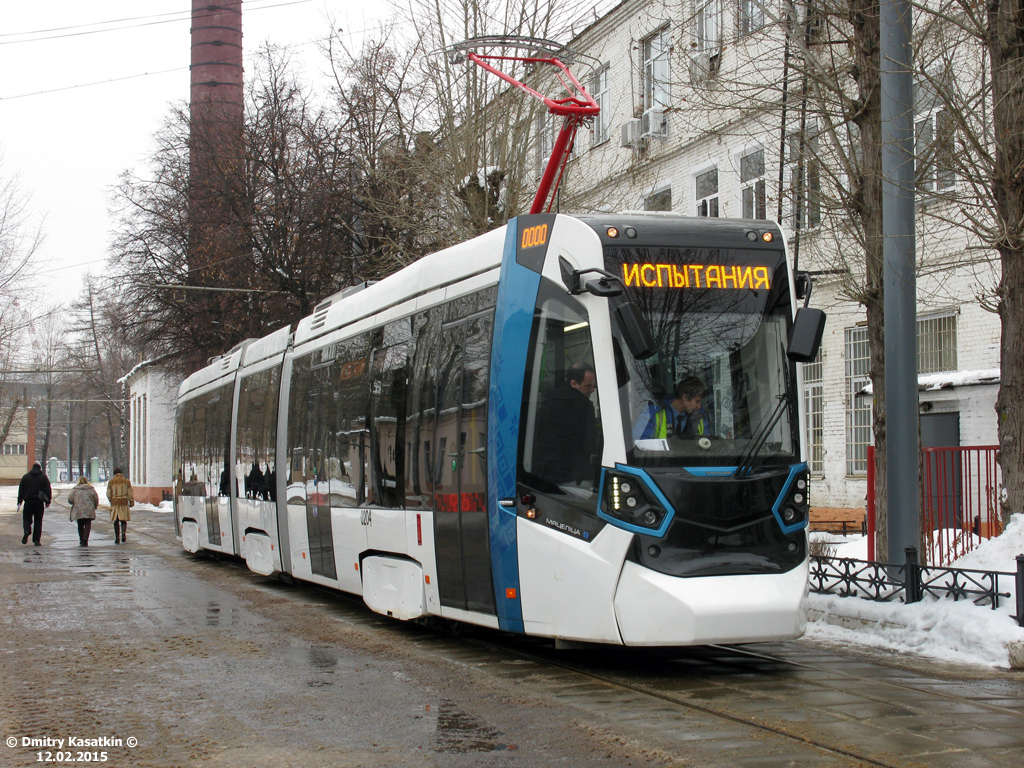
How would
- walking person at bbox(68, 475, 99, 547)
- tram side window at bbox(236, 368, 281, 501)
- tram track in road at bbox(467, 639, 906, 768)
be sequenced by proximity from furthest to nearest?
walking person at bbox(68, 475, 99, 547) < tram side window at bbox(236, 368, 281, 501) < tram track in road at bbox(467, 639, 906, 768)

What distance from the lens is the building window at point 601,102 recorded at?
2931 centimetres

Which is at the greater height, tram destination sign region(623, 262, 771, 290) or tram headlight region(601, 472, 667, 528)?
tram destination sign region(623, 262, 771, 290)

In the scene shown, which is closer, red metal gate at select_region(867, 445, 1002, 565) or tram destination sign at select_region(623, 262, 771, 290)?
tram destination sign at select_region(623, 262, 771, 290)

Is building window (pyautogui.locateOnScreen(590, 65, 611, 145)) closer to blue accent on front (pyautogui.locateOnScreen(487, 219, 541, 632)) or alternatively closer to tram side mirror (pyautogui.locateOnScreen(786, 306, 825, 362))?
blue accent on front (pyautogui.locateOnScreen(487, 219, 541, 632))

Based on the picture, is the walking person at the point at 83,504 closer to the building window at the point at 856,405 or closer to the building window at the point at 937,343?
the building window at the point at 856,405

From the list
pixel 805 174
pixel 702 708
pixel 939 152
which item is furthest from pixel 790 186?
pixel 702 708

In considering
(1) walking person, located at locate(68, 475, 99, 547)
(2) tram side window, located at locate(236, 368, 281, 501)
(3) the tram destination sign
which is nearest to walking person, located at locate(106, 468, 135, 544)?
(1) walking person, located at locate(68, 475, 99, 547)

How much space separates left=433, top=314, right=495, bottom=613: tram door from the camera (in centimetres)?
863

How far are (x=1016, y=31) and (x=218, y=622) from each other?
908 centimetres

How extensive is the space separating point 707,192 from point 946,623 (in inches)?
687

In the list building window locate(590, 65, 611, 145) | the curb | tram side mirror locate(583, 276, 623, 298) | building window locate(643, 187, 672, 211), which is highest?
building window locate(590, 65, 611, 145)

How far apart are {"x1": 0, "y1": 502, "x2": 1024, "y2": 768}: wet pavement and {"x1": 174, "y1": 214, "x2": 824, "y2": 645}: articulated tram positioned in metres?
0.53

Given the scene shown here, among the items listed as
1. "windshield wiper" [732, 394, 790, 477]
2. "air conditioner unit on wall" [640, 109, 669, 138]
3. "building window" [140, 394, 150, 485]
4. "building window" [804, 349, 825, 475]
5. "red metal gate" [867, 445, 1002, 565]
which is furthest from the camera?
"building window" [140, 394, 150, 485]

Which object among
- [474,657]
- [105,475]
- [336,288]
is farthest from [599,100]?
[105,475]
